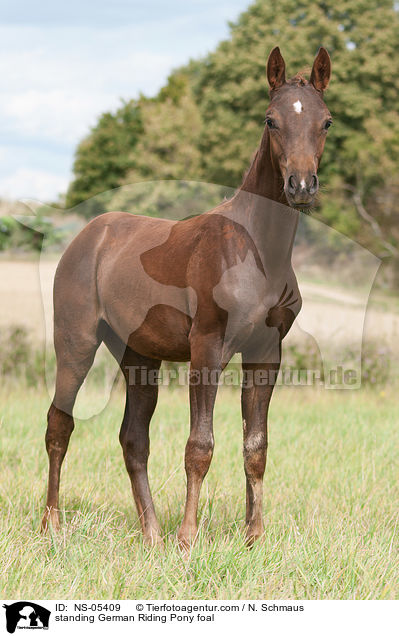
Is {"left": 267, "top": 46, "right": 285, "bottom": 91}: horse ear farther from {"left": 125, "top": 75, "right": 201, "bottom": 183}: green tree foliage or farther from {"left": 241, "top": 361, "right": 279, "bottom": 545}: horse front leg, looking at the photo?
{"left": 125, "top": 75, "right": 201, "bottom": 183}: green tree foliage

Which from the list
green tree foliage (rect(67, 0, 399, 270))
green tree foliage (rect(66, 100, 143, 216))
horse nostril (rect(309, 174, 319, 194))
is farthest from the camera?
green tree foliage (rect(66, 100, 143, 216))

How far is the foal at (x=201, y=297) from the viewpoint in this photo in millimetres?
4160

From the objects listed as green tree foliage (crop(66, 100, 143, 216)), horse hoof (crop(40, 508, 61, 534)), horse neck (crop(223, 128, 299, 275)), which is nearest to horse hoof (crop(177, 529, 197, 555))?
A: horse hoof (crop(40, 508, 61, 534))

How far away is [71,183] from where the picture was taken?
1806 inches

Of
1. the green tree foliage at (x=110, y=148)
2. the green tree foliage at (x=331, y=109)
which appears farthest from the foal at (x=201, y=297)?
the green tree foliage at (x=110, y=148)

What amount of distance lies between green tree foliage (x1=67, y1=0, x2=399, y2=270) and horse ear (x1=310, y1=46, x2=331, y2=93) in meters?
23.2

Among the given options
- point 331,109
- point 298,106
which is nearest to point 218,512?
point 298,106

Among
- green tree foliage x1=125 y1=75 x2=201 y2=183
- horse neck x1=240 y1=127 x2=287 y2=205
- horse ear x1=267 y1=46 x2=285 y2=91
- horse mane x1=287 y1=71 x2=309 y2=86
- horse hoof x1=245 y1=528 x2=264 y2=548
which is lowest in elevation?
horse hoof x1=245 y1=528 x2=264 y2=548

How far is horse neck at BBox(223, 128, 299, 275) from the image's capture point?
4242mm

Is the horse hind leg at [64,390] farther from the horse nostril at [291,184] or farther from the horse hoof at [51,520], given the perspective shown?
the horse nostril at [291,184]

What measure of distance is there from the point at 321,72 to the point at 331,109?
81.8 ft
